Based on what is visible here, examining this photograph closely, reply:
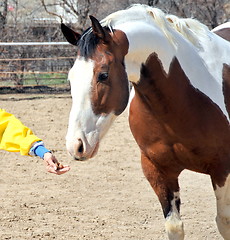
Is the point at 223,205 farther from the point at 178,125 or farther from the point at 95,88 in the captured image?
the point at 95,88

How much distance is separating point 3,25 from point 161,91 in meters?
12.3

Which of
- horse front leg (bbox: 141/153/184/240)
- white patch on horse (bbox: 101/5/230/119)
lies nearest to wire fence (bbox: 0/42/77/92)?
horse front leg (bbox: 141/153/184/240)

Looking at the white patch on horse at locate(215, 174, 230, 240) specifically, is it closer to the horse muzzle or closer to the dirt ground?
the dirt ground

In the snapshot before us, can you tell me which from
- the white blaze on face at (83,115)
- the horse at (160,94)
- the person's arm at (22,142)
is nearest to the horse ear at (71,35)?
the horse at (160,94)

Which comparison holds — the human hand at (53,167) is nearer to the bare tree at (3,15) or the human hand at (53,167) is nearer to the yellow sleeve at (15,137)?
the yellow sleeve at (15,137)

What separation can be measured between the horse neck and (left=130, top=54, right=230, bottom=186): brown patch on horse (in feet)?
0.32

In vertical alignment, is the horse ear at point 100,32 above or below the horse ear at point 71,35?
above

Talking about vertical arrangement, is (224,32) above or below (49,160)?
below

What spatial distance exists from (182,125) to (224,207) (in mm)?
634

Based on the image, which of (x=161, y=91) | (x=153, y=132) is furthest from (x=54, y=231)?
(x=161, y=91)

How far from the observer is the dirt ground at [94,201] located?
4.43m

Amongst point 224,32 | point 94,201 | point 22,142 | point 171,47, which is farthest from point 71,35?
point 94,201

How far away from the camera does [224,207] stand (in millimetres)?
3562

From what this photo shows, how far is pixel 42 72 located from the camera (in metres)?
13.4
